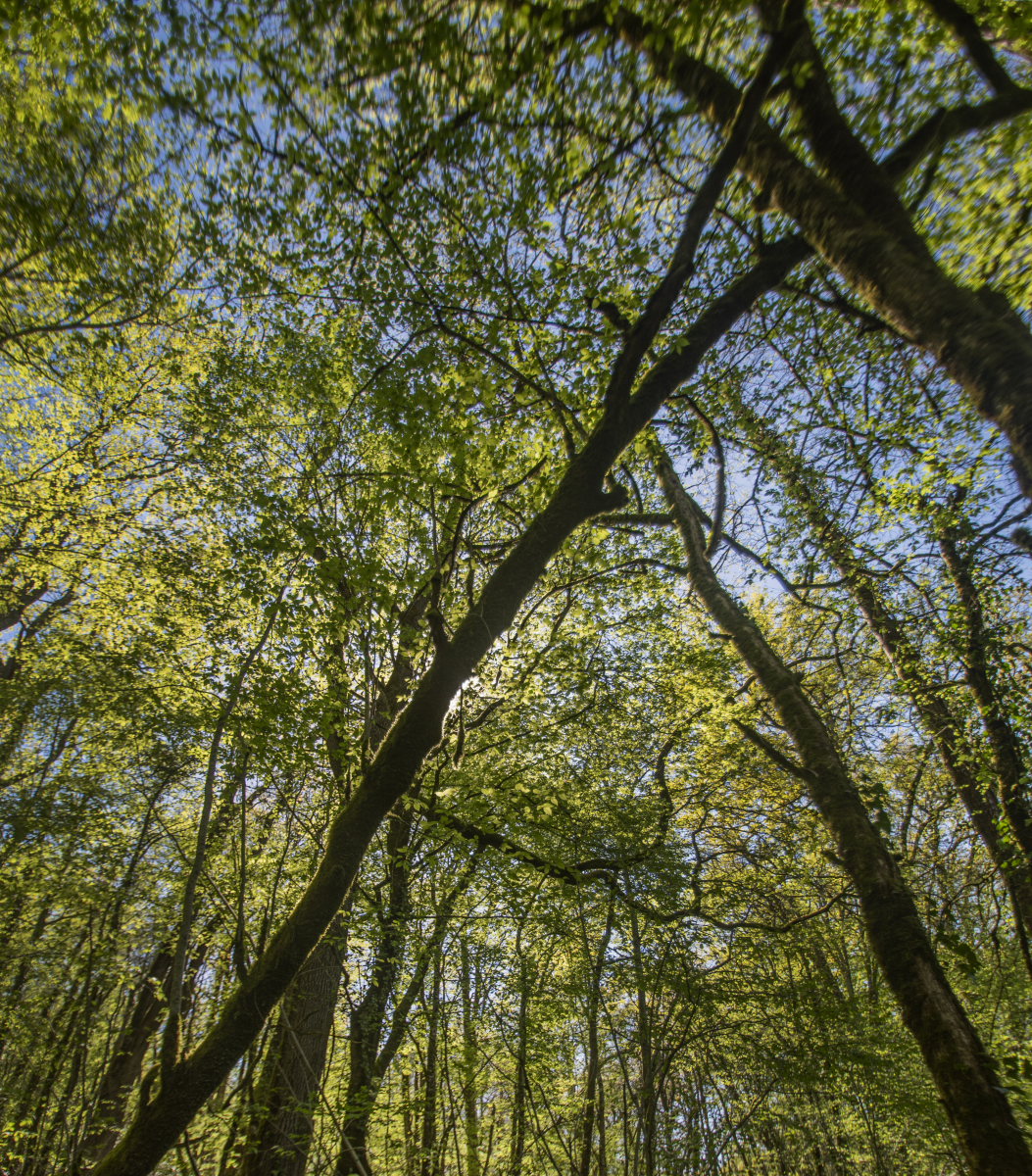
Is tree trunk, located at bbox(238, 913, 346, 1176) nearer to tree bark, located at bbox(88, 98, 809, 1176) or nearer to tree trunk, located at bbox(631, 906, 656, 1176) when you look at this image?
tree bark, located at bbox(88, 98, 809, 1176)

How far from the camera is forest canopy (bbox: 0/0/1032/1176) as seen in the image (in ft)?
10.4

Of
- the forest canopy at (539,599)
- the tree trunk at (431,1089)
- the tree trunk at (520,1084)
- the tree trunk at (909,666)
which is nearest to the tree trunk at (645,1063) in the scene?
the forest canopy at (539,599)

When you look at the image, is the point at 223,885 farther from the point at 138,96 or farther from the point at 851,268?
the point at 851,268

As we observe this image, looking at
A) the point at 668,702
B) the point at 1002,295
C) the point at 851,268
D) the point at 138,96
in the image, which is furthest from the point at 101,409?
the point at 1002,295

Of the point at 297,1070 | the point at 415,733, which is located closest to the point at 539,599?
the point at 415,733

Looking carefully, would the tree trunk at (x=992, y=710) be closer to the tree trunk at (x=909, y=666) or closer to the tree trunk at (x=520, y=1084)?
the tree trunk at (x=909, y=666)

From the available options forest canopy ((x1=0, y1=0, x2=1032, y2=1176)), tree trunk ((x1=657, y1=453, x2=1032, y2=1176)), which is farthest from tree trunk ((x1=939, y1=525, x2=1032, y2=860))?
tree trunk ((x1=657, y1=453, x2=1032, y2=1176))

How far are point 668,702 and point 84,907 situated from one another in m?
8.40

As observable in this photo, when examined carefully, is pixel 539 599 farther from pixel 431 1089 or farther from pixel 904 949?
pixel 431 1089

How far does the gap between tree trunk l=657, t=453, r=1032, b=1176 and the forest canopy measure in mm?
30

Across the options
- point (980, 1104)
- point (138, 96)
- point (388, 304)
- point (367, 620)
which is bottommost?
point (980, 1104)

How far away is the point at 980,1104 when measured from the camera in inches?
108

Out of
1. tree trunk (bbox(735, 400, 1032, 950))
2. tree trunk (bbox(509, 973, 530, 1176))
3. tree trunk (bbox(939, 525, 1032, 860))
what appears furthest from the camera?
tree trunk (bbox(735, 400, 1032, 950))

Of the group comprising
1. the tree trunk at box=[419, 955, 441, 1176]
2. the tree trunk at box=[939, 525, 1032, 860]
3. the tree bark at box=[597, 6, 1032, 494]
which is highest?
the tree bark at box=[597, 6, 1032, 494]
